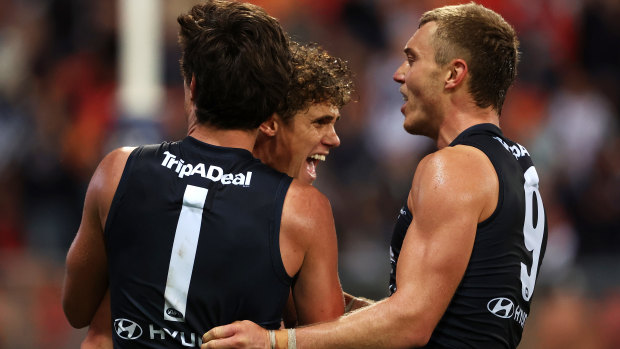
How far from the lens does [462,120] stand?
4.22 m

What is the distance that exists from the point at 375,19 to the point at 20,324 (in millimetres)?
4892

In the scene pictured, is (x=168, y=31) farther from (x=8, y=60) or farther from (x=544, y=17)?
(x=544, y=17)

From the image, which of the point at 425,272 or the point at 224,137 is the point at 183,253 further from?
the point at 425,272

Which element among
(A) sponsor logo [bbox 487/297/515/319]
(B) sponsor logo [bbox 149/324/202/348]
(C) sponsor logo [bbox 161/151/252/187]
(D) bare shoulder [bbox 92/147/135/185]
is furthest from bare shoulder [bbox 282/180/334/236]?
(A) sponsor logo [bbox 487/297/515/319]

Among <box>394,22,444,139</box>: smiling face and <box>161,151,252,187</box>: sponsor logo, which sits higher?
<box>394,22,444,139</box>: smiling face

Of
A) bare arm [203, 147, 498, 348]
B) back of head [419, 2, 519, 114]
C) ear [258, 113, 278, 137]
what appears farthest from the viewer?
ear [258, 113, 278, 137]

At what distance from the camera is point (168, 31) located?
33.7ft

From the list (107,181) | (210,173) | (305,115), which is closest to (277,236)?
(210,173)

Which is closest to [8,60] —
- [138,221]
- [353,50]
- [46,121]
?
[46,121]

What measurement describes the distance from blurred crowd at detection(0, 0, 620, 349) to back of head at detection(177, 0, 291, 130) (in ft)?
14.2

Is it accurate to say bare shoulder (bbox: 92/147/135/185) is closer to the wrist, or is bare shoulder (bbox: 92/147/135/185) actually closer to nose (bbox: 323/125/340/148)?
Answer: the wrist

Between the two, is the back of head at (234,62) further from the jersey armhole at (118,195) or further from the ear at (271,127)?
the ear at (271,127)

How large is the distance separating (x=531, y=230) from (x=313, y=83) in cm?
117

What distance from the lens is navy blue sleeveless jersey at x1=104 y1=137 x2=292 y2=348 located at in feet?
12.0
